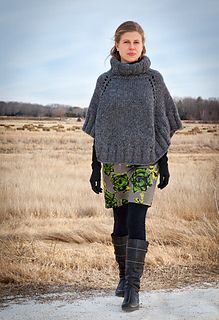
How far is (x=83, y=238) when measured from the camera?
5.22 m

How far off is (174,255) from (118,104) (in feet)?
5.78

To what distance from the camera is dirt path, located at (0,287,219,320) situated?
284 cm

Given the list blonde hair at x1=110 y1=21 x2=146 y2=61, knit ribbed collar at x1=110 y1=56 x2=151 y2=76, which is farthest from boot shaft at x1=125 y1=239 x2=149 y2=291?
blonde hair at x1=110 y1=21 x2=146 y2=61

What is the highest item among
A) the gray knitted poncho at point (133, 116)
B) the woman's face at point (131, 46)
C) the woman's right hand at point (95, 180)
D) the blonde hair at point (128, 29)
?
the blonde hair at point (128, 29)

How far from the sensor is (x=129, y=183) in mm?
2957

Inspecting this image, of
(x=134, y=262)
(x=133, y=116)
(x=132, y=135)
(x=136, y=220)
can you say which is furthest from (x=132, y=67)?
(x=134, y=262)

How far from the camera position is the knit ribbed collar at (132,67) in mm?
2908

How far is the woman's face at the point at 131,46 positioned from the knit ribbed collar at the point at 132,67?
1.6 inches

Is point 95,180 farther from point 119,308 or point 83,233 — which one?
point 83,233

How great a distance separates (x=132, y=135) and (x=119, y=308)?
0.97 metres

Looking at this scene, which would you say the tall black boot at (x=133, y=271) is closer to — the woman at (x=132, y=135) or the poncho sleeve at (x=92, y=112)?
the woman at (x=132, y=135)

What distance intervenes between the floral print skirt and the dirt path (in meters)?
0.59

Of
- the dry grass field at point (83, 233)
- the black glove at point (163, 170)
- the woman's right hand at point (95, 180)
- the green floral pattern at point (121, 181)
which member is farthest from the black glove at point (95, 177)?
the dry grass field at point (83, 233)

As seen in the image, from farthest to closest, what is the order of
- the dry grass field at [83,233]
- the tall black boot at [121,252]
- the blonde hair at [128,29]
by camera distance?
the dry grass field at [83,233]
the tall black boot at [121,252]
the blonde hair at [128,29]
